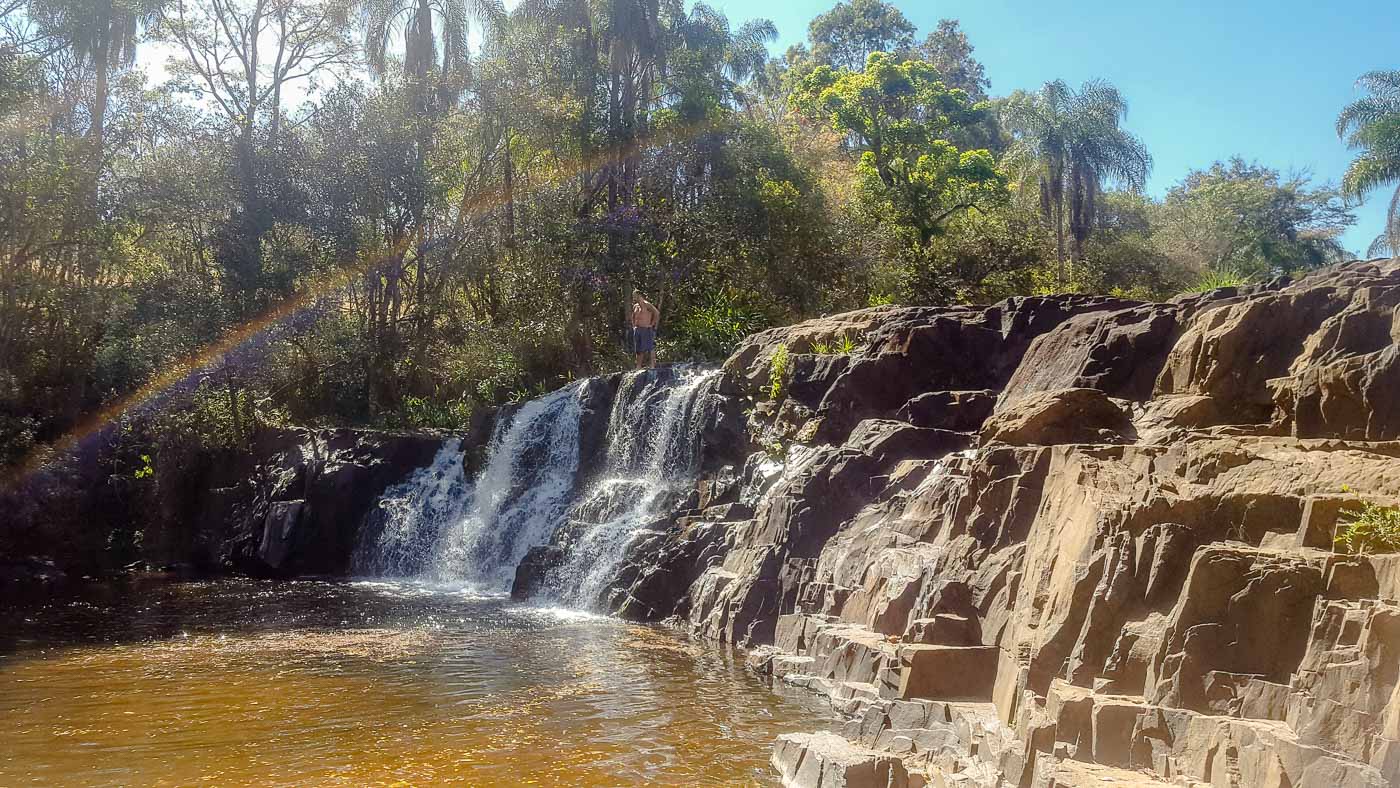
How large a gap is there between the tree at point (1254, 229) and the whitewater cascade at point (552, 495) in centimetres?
2669

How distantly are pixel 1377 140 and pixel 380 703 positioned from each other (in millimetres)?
38408

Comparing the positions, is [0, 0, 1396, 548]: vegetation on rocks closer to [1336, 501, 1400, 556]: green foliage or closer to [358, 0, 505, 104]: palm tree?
[358, 0, 505, 104]: palm tree

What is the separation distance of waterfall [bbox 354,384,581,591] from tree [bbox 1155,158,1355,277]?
89.6ft

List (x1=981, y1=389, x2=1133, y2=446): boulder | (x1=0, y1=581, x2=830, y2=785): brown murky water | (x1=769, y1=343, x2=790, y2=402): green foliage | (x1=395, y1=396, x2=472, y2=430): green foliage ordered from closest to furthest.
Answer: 1. (x1=0, y1=581, x2=830, y2=785): brown murky water
2. (x1=981, y1=389, x2=1133, y2=446): boulder
3. (x1=769, y1=343, x2=790, y2=402): green foliage
4. (x1=395, y1=396, x2=472, y2=430): green foliage

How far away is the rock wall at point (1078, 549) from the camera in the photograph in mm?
6105

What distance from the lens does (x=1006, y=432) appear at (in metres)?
12.5

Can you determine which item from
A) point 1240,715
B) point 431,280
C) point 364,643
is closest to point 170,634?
point 364,643

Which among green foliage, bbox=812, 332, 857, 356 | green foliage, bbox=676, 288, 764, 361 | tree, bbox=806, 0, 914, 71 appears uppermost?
tree, bbox=806, 0, 914, 71

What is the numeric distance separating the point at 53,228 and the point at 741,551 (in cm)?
1738

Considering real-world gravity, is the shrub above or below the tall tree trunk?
below

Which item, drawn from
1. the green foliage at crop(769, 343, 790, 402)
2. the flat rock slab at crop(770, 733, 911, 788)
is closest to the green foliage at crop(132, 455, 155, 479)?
the green foliage at crop(769, 343, 790, 402)

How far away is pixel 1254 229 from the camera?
42625 millimetres

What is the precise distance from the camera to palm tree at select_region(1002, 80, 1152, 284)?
36906mm

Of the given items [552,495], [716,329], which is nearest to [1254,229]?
[716,329]
